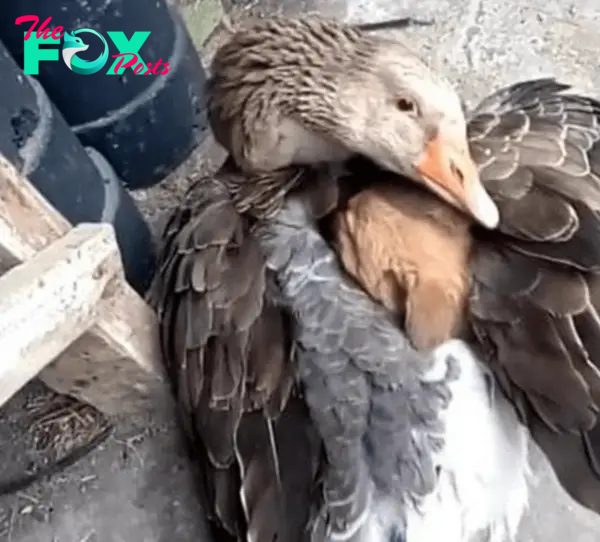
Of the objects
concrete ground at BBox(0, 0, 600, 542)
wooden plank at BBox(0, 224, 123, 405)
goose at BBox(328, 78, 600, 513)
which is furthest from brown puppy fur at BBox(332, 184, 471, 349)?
concrete ground at BBox(0, 0, 600, 542)

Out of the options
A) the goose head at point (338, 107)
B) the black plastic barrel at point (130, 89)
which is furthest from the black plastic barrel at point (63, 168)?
the goose head at point (338, 107)

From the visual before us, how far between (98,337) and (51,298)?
15cm

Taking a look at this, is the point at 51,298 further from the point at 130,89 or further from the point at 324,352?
the point at 130,89

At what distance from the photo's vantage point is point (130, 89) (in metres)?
1.59

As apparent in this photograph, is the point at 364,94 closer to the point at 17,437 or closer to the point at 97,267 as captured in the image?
the point at 97,267

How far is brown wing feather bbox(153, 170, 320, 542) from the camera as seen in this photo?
1.11 metres

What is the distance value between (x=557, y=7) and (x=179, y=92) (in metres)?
0.57

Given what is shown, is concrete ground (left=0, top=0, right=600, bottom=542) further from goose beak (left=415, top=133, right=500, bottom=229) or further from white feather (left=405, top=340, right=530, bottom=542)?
goose beak (left=415, top=133, right=500, bottom=229)

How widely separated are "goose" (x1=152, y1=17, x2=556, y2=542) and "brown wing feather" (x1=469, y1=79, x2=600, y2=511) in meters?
0.04

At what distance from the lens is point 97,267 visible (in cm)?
123

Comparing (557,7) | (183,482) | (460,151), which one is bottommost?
(183,482)

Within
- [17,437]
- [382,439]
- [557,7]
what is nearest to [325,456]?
[382,439]

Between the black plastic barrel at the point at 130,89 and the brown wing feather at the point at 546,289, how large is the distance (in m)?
0.54

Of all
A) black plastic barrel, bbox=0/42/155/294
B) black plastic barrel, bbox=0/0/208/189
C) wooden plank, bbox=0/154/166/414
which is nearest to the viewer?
wooden plank, bbox=0/154/166/414
